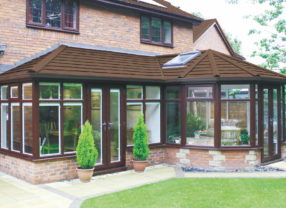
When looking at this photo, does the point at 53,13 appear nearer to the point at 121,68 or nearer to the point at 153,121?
the point at 121,68

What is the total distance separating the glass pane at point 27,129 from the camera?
905 centimetres

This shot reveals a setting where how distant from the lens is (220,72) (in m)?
10.6

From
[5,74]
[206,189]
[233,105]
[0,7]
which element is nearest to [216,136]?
[233,105]

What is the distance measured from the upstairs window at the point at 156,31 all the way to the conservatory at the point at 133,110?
81.7 inches

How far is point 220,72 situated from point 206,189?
161 inches

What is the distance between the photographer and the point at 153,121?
11.7 metres

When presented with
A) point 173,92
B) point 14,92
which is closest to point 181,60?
point 173,92

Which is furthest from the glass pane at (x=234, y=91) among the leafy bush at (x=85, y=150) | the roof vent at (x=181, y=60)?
the leafy bush at (x=85, y=150)

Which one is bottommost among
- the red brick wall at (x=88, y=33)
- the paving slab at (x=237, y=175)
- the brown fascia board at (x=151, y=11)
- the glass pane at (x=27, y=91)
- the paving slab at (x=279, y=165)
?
the paving slab at (x=237, y=175)

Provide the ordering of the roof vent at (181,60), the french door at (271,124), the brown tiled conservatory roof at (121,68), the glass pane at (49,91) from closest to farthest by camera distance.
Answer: the glass pane at (49,91) → the brown tiled conservatory roof at (121,68) → the french door at (271,124) → the roof vent at (181,60)

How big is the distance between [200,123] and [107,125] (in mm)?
3035

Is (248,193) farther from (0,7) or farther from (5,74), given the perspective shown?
(0,7)

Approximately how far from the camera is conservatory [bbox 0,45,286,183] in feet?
29.8

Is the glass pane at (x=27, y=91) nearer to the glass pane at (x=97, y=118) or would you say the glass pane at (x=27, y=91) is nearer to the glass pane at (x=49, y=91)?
the glass pane at (x=49, y=91)
